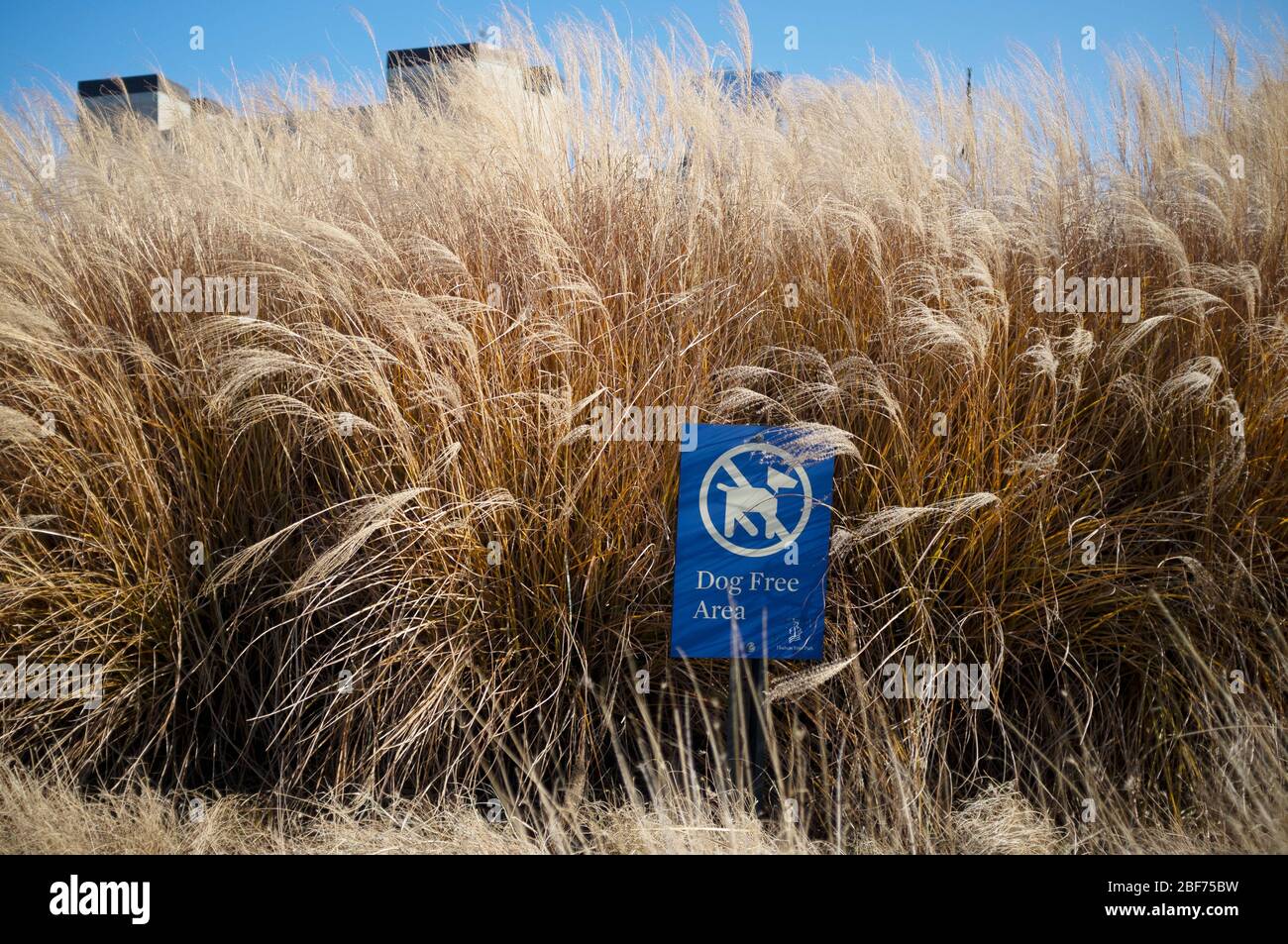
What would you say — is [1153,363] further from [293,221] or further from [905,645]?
[293,221]

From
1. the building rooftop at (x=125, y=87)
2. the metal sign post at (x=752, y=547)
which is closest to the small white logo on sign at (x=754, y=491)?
the metal sign post at (x=752, y=547)

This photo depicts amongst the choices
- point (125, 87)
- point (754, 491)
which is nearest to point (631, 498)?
point (754, 491)

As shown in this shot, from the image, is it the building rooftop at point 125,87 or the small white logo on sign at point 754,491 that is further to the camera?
the building rooftop at point 125,87

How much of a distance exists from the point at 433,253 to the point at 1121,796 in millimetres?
2641

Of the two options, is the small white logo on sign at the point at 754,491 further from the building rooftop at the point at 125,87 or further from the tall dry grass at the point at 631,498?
the building rooftop at the point at 125,87

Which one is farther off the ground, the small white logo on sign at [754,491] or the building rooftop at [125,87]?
the building rooftop at [125,87]

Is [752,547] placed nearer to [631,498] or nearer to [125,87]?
[631,498]

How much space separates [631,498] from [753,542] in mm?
423

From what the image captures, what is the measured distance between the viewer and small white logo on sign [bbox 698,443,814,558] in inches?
96.7

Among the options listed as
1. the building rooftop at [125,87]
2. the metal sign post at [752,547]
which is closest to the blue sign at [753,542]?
the metal sign post at [752,547]

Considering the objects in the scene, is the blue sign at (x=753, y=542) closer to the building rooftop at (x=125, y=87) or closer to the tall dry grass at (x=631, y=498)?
the tall dry grass at (x=631, y=498)

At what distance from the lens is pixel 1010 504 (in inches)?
105

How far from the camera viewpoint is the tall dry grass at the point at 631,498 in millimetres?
2594

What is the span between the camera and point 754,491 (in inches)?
97.2
